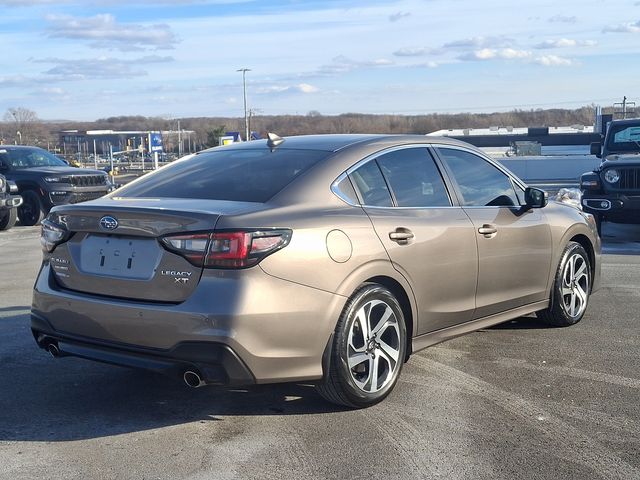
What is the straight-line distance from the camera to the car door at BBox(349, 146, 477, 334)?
4945 millimetres

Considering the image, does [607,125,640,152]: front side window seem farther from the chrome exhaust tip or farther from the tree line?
the tree line

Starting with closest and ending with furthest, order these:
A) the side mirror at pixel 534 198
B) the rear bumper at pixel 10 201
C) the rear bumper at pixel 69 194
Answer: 1. the side mirror at pixel 534 198
2. the rear bumper at pixel 10 201
3. the rear bumper at pixel 69 194

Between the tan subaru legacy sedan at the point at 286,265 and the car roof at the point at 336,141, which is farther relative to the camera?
the car roof at the point at 336,141

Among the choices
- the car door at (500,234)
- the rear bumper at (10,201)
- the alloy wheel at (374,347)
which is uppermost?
the car door at (500,234)

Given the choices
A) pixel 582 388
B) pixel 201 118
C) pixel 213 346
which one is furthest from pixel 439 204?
pixel 201 118

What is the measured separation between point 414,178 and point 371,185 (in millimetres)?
470

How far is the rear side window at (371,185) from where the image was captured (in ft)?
16.3

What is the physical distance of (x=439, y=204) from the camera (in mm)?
5465

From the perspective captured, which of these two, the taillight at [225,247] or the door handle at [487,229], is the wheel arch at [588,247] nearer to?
the door handle at [487,229]

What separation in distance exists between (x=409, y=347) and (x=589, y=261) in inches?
110

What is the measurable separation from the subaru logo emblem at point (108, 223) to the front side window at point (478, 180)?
245cm

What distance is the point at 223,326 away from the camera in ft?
13.3

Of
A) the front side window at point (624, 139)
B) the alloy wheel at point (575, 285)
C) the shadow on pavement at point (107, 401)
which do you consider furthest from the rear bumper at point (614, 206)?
the shadow on pavement at point (107, 401)

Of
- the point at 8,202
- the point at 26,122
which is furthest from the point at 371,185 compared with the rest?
the point at 26,122
